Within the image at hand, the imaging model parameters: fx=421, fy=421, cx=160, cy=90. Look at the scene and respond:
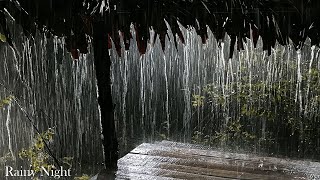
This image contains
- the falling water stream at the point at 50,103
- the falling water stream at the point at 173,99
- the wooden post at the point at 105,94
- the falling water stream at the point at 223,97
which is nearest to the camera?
the wooden post at the point at 105,94

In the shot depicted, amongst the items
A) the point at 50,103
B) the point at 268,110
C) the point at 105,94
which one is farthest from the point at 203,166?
the point at 50,103

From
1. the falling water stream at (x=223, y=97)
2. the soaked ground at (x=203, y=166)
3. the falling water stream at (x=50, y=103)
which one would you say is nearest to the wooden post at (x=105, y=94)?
the soaked ground at (x=203, y=166)

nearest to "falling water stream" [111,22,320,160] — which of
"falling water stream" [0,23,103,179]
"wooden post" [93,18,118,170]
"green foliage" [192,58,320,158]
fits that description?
"green foliage" [192,58,320,158]

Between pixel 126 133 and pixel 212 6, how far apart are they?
6.68m

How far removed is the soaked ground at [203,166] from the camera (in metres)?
2.92

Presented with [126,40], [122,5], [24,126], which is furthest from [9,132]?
[122,5]

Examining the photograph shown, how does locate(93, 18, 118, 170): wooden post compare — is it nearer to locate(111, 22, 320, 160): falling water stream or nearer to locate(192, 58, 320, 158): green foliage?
locate(111, 22, 320, 160): falling water stream

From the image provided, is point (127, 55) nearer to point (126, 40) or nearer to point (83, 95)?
point (83, 95)

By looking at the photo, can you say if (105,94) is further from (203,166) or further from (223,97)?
(223,97)

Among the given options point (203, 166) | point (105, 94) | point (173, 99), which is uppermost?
point (105, 94)

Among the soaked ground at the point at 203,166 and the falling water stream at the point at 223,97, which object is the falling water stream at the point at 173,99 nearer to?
the falling water stream at the point at 223,97

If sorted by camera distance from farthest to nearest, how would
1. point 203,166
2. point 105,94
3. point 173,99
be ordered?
point 173,99 → point 203,166 → point 105,94

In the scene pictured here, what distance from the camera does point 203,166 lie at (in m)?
3.13

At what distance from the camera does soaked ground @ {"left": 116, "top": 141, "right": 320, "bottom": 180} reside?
292 centimetres
